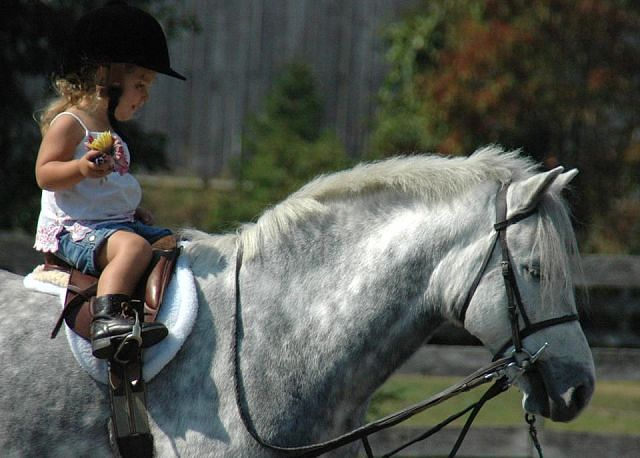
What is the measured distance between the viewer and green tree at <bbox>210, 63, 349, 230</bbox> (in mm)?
11688

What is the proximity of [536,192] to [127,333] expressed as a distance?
1313 mm

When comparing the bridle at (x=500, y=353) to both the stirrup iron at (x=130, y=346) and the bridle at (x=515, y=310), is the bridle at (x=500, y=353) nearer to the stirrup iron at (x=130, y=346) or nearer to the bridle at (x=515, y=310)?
the bridle at (x=515, y=310)

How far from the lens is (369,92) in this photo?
54.7 ft

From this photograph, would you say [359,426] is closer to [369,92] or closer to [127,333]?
[127,333]

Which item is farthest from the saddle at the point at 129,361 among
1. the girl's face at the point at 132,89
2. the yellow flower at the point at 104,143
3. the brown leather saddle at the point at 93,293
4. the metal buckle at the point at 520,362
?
the metal buckle at the point at 520,362

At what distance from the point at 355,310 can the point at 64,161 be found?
104 cm

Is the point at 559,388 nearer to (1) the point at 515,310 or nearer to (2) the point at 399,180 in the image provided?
(1) the point at 515,310

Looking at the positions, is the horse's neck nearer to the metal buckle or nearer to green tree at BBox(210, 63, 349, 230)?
the metal buckle

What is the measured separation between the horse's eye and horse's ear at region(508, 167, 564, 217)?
17 cm

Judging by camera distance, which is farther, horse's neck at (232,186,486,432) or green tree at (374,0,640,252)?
green tree at (374,0,640,252)

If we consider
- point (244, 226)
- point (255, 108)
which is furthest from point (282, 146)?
point (244, 226)

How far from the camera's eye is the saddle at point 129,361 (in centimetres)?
331

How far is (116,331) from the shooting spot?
326 cm

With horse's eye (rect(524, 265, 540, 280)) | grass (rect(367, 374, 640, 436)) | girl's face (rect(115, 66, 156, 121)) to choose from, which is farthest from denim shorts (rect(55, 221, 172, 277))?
grass (rect(367, 374, 640, 436))
